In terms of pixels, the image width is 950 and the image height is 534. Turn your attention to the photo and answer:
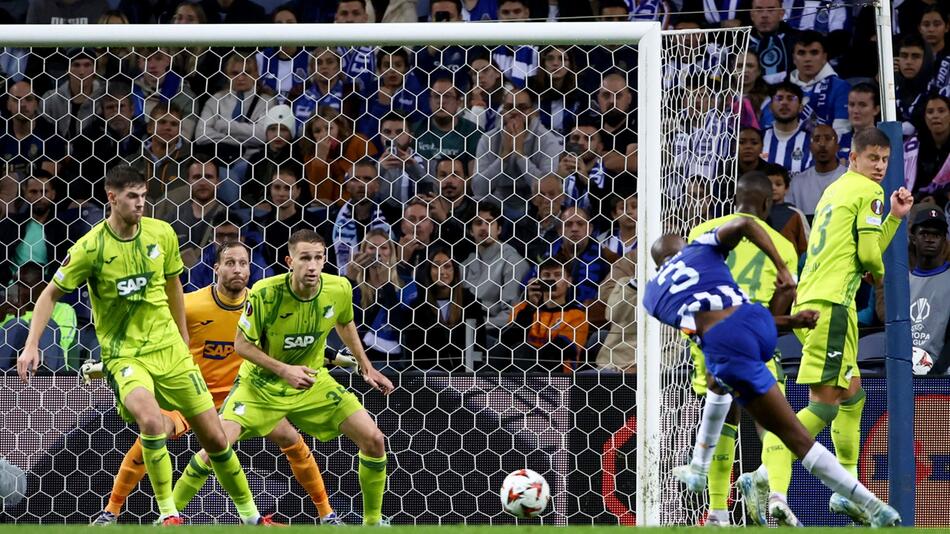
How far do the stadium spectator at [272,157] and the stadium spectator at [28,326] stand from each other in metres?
1.39

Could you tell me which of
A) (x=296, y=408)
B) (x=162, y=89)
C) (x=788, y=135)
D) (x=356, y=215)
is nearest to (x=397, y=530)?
(x=296, y=408)

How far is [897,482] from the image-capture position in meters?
7.05

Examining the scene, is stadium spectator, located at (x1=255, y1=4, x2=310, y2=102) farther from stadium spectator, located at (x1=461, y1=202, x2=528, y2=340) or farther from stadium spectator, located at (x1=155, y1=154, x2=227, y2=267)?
→ stadium spectator, located at (x1=461, y1=202, x2=528, y2=340)

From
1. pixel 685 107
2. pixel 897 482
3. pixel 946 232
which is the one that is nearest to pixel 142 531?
pixel 897 482

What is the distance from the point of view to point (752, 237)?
577cm

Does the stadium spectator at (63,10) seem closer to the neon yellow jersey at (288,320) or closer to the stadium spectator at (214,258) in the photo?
the stadium spectator at (214,258)

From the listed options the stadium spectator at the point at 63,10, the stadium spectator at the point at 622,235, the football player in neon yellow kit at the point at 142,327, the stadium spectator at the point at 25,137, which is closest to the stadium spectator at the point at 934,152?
the stadium spectator at the point at 622,235

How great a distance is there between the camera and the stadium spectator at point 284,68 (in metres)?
9.64

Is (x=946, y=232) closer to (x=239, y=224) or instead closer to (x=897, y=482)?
(x=897, y=482)

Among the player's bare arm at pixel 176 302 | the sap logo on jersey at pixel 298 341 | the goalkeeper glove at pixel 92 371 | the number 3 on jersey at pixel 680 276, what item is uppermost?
the number 3 on jersey at pixel 680 276

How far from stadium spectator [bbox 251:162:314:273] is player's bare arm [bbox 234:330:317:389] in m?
1.44

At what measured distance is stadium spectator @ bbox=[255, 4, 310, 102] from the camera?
9641 millimetres

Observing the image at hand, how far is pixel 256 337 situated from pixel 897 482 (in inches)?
137

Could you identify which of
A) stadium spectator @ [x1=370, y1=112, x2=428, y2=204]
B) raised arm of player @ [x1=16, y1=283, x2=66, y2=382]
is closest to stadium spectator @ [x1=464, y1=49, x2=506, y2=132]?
stadium spectator @ [x1=370, y1=112, x2=428, y2=204]
